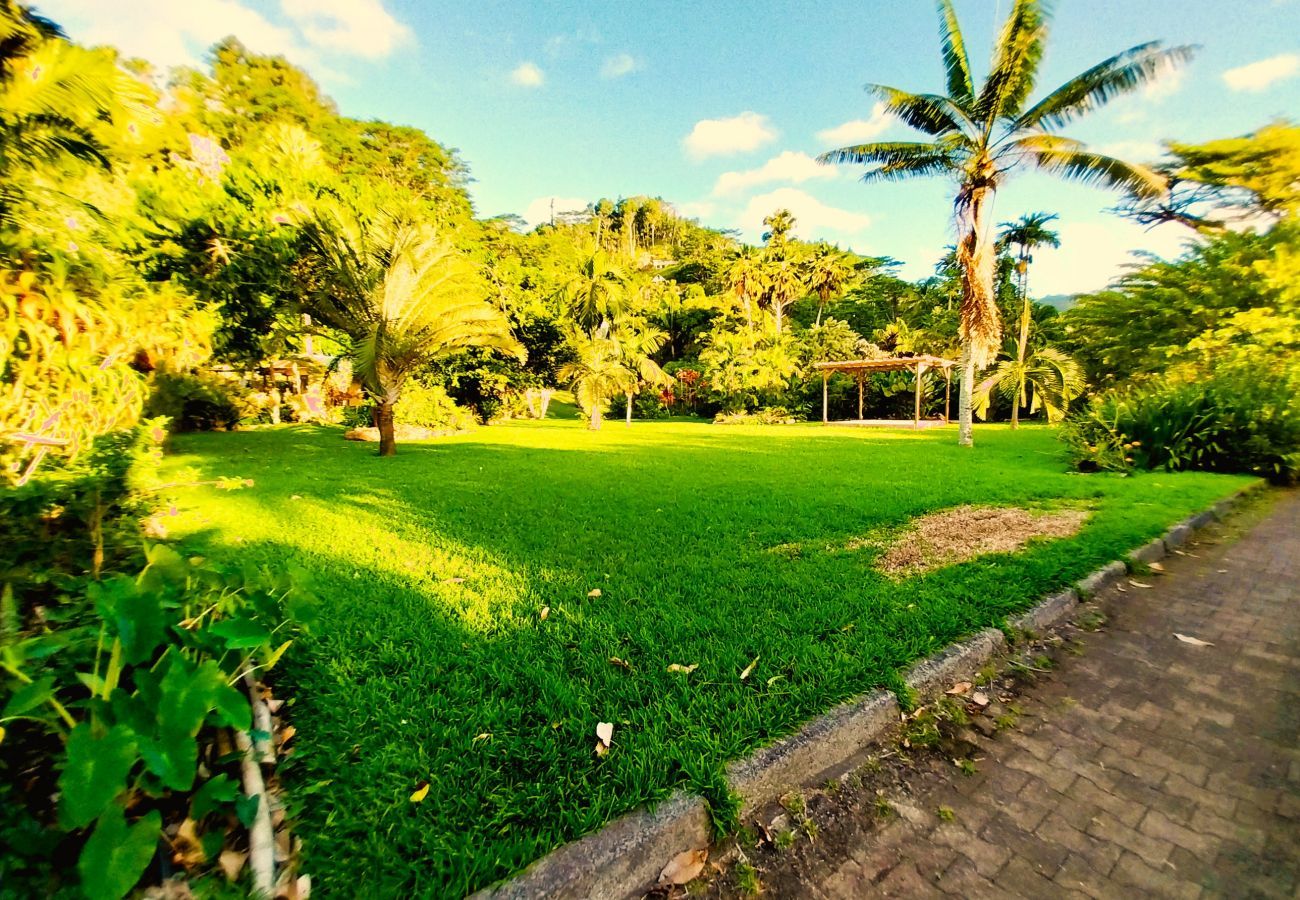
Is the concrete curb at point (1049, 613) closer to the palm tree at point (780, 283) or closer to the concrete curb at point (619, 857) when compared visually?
the concrete curb at point (619, 857)

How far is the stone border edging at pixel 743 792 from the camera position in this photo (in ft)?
5.21

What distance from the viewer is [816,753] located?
2197 mm

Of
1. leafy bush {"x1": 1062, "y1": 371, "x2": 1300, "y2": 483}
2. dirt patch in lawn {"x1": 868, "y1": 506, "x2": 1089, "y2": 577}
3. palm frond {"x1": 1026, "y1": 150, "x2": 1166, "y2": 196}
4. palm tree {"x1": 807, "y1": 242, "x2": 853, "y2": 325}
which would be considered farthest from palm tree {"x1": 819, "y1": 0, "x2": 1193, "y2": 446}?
palm tree {"x1": 807, "y1": 242, "x2": 853, "y2": 325}

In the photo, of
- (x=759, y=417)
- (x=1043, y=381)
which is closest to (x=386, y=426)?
(x=759, y=417)

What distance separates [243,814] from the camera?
1630 mm

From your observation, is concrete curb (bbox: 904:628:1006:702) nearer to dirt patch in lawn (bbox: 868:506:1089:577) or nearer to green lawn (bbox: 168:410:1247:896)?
green lawn (bbox: 168:410:1247:896)

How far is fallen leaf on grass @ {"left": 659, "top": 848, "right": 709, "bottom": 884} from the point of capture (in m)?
1.73

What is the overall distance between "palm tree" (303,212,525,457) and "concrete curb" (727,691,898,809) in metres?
11.3

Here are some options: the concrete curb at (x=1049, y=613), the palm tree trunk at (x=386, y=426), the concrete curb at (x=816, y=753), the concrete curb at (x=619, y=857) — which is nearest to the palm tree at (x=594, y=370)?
the palm tree trunk at (x=386, y=426)

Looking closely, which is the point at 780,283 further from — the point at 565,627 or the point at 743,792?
the point at 743,792

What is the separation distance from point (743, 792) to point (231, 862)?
1.69 m

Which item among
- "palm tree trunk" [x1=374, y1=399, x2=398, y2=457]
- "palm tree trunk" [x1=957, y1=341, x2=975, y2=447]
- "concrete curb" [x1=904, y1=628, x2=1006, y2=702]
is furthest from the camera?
"palm tree trunk" [x1=957, y1=341, x2=975, y2=447]

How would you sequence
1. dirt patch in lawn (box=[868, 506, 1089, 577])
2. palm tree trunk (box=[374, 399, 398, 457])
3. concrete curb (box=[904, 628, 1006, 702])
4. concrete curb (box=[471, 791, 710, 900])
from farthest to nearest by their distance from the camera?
1. palm tree trunk (box=[374, 399, 398, 457])
2. dirt patch in lawn (box=[868, 506, 1089, 577])
3. concrete curb (box=[904, 628, 1006, 702])
4. concrete curb (box=[471, 791, 710, 900])

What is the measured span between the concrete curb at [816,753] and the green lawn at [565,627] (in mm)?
71
